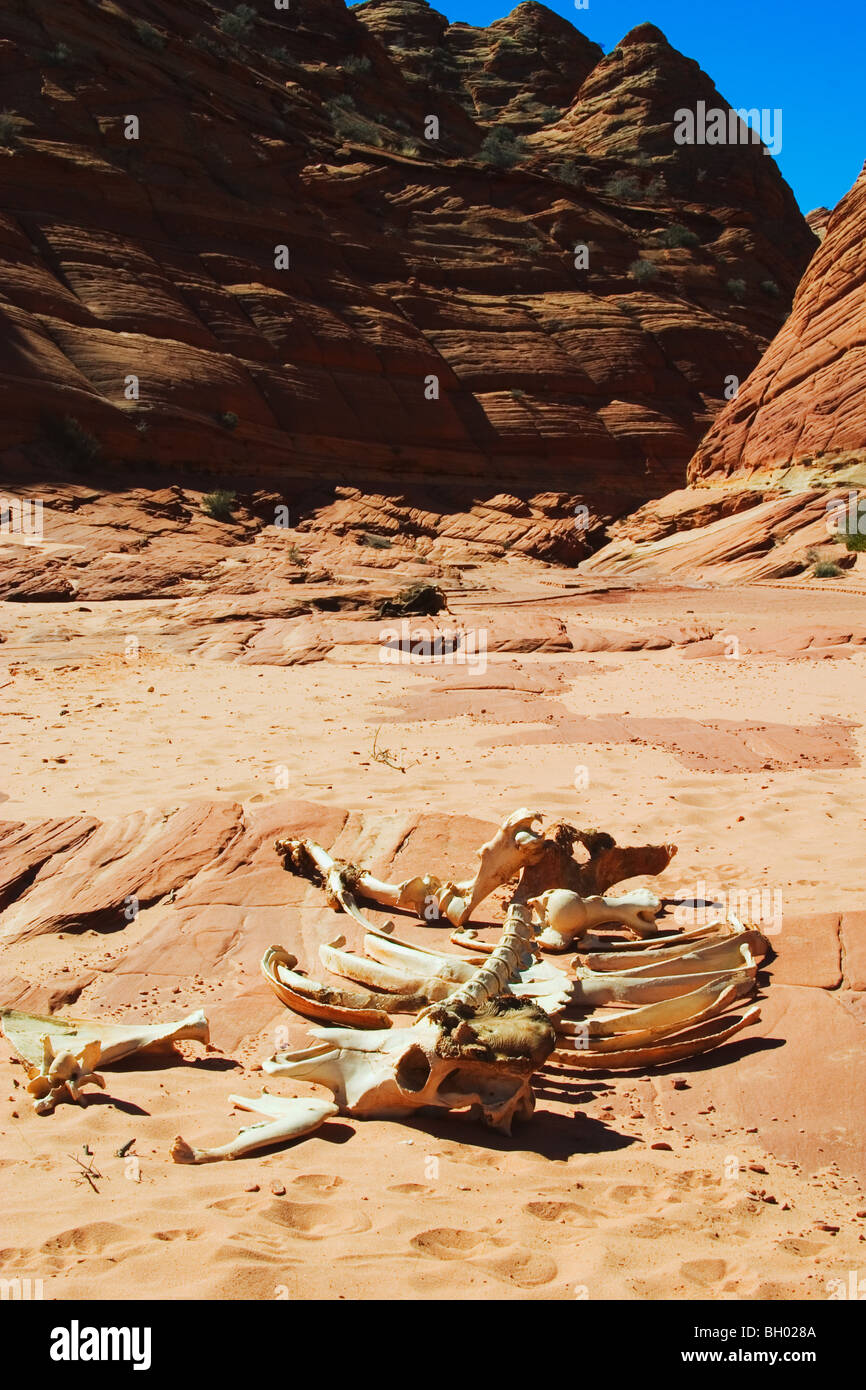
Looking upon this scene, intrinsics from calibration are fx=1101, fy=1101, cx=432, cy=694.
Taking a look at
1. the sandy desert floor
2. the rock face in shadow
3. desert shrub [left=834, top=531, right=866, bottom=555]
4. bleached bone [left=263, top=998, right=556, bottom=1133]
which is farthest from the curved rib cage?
the rock face in shadow

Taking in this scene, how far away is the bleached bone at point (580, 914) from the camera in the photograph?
14.0ft

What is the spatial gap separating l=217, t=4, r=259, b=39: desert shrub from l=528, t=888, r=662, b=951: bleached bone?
148 ft

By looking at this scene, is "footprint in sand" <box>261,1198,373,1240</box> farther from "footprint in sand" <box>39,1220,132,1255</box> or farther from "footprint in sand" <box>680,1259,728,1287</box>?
"footprint in sand" <box>680,1259,728,1287</box>

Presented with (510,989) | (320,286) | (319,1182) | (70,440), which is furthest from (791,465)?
(319,1182)

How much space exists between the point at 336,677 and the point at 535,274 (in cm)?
3135

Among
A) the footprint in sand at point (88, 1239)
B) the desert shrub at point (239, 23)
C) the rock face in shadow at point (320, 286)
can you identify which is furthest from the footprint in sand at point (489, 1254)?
the desert shrub at point (239, 23)

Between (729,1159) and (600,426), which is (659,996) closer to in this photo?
(729,1159)

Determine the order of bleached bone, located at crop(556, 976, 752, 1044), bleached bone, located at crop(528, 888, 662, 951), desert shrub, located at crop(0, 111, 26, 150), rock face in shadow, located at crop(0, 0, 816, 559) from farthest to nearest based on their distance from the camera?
desert shrub, located at crop(0, 111, 26, 150) → rock face in shadow, located at crop(0, 0, 816, 559) → bleached bone, located at crop(528, 888, 662, 951) → bleached bone, located at crop(556, 976, 752, 1044)

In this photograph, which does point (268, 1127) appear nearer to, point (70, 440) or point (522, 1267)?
point (522, 1267)

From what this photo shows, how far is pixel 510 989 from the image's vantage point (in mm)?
3689

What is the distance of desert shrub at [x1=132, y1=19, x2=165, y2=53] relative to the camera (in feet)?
114

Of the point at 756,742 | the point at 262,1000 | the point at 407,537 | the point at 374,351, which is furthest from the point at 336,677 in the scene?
the point at 374,351

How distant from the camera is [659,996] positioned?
383cm
